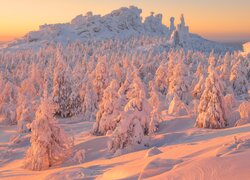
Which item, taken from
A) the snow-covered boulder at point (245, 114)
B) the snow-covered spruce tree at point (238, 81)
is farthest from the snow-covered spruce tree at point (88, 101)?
the snow-covered boulder at point (245, 114)

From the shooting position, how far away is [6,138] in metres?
37.2

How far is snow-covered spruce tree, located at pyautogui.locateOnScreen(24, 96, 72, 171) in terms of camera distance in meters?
21.5

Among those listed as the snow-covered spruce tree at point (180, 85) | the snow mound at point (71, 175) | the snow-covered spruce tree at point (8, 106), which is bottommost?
the snow-covered spruce tree at point (8, 106)

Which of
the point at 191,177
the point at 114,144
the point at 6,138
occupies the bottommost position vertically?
the point at 6,138

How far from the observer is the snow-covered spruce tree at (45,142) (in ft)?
70.5

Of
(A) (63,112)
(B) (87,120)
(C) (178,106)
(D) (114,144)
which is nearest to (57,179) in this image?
(D) (114,144)

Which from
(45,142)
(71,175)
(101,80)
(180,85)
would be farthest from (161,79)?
(71,175)

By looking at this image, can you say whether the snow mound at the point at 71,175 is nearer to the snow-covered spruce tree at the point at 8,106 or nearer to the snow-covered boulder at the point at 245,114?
the snow-covered boulder at the point at 245,114

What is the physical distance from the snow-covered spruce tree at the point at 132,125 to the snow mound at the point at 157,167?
10.3 meters

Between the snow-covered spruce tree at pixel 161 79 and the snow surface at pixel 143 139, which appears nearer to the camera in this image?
the snow surface at pixel 143 139

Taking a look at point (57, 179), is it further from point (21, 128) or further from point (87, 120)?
point (87, 120)

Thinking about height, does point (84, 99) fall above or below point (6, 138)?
above

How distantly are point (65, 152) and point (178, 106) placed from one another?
1221 centimetres

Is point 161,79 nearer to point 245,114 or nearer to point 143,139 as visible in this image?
point 245,114
